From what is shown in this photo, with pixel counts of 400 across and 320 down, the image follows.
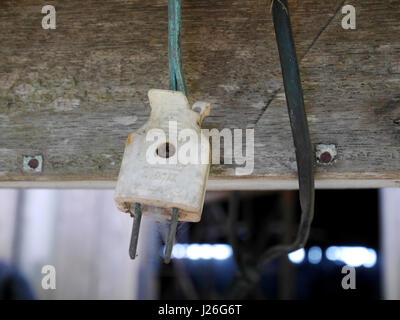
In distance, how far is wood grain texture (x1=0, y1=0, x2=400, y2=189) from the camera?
22.9 inches

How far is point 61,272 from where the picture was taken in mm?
2670

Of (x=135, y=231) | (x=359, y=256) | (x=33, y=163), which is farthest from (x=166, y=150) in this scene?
(x=359, y=256)

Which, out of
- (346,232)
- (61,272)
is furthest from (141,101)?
(346,232)

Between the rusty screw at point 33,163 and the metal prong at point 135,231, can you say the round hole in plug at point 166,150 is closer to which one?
the metal prong at point 135,231

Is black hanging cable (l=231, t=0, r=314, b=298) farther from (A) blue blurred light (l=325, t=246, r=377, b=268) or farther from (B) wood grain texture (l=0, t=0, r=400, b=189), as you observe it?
(A) blue blurred light (l=325, t=246, r=377, b=268)

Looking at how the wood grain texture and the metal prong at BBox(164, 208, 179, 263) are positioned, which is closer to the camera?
the metal prong at BBox(164, 208, 179, 263)

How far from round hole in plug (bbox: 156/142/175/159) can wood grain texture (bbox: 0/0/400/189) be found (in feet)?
0.29

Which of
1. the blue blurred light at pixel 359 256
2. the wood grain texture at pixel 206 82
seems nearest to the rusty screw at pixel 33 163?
the wood grain texture at pixel 206 82

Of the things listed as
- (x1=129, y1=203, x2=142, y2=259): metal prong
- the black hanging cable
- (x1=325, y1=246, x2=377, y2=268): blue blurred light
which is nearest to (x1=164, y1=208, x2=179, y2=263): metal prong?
(x1=129, y1=203, x2=142, y2=259): metal prong

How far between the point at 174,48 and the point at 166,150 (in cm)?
10

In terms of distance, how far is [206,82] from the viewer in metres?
0.61

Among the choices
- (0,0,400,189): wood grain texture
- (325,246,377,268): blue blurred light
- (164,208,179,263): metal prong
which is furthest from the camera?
(325,246,377,268): blue blurred light

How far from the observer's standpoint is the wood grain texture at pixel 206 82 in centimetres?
58
